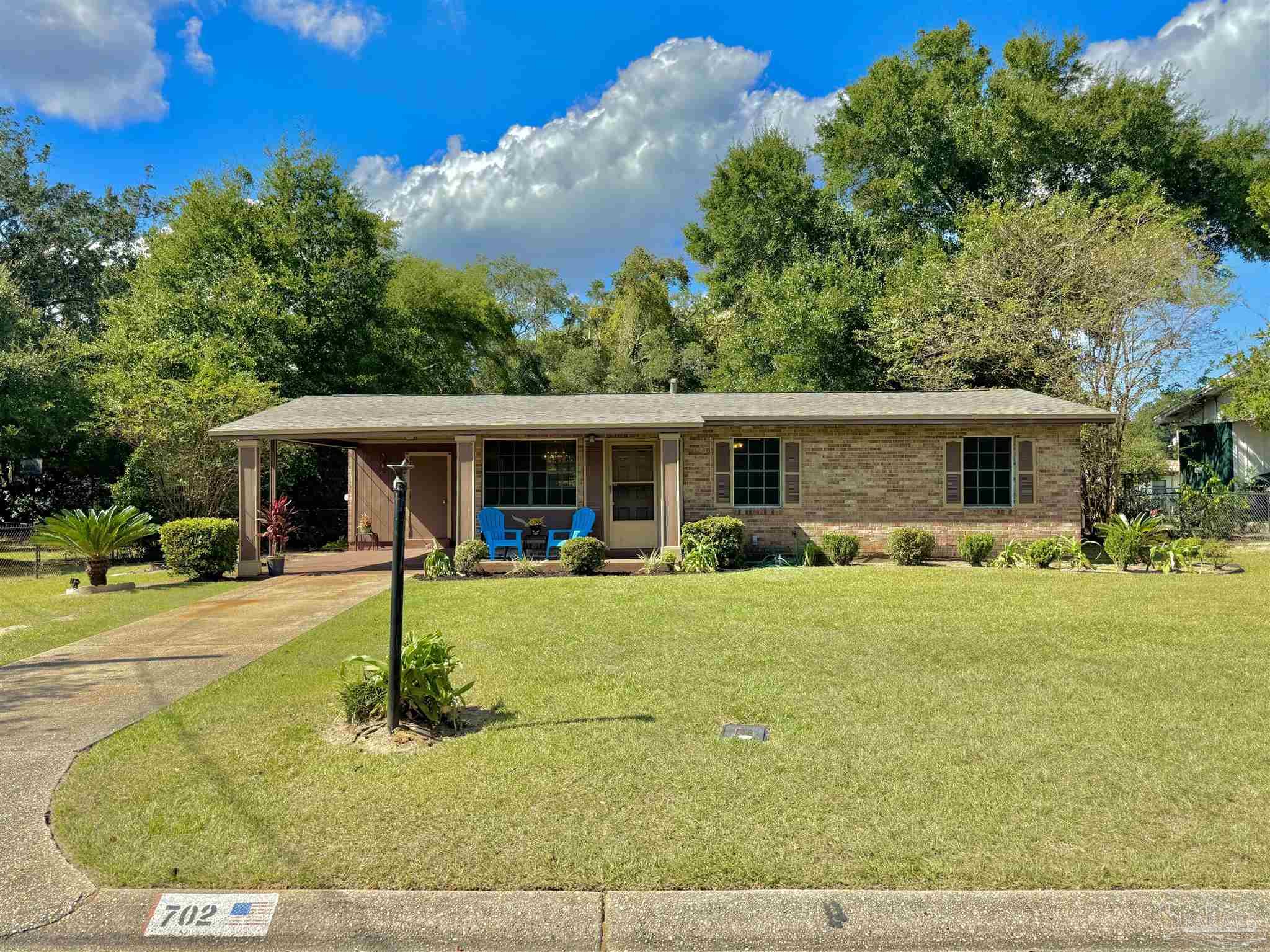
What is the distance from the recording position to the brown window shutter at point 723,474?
566 inches

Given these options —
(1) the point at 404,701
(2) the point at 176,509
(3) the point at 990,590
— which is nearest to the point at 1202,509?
(3) the point at 990,590

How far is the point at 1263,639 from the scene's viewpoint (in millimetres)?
7016

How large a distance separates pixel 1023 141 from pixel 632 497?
62.3 feet

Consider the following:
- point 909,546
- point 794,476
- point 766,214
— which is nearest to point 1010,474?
point 909,546

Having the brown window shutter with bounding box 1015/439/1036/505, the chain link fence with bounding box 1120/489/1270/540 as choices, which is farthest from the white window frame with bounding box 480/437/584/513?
the chain link fence with bounding box 1120/489/1270/540

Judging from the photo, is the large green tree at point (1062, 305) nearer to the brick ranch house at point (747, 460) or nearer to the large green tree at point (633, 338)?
the brick ranch house at point (747, 460)

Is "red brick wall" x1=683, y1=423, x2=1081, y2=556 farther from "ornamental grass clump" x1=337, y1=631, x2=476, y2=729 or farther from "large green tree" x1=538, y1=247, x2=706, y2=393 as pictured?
"large green tree" x1=538, y1=247, x2=706, y2=393

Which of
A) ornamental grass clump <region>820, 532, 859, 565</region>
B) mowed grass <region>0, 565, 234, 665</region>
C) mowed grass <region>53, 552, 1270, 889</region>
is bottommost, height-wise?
mowed grass <region>53, 552, 1270, 889</region>

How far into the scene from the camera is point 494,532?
13.7m

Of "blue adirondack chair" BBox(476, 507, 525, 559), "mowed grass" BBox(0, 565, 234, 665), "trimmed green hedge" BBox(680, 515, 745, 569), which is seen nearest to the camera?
"mowed grass" BBox(0, 565, 234, 665)

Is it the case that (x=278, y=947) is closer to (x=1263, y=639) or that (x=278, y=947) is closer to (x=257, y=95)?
(x=1263, y=639)

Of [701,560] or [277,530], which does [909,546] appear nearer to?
[701,560]

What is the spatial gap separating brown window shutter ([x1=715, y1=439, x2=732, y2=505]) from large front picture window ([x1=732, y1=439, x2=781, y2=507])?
0.09 m

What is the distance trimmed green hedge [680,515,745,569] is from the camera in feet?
41.7
